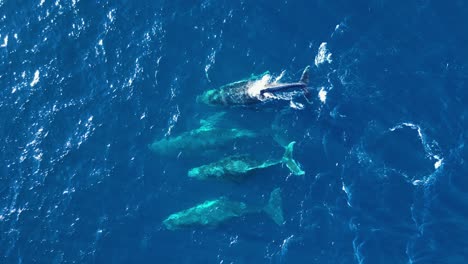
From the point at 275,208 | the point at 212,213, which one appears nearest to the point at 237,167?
the point at 212,213

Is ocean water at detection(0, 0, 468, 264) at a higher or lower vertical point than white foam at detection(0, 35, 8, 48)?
lower

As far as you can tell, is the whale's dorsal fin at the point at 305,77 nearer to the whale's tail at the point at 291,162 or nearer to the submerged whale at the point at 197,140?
the whale's tail at the point at 291,162

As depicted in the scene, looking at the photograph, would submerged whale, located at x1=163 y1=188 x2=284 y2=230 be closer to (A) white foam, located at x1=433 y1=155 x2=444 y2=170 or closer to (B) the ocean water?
(B) the ocean water

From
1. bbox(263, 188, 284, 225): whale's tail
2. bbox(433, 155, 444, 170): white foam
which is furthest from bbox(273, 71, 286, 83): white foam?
bbox(433, 155, 444, 170): white foam

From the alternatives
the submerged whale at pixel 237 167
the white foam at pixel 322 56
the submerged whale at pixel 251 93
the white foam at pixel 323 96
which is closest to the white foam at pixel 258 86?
the submerged whale at pixel 251 93

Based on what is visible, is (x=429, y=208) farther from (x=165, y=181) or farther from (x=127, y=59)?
(x=127, y=59)

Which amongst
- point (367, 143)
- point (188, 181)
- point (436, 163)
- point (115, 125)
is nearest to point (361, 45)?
point (367, 143)

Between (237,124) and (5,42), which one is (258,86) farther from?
(5,42)
